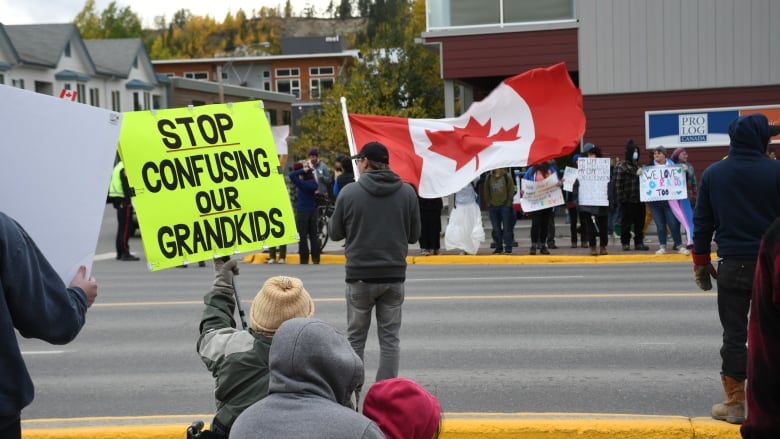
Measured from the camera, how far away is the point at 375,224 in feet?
25.1

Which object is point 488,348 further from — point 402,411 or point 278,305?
point 402,411

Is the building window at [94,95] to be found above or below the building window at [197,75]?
below

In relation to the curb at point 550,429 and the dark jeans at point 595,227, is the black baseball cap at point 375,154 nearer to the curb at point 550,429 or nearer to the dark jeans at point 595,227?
the curb at point 550,429

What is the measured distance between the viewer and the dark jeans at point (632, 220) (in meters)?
19.4

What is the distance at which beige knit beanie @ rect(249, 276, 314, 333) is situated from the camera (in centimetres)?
419

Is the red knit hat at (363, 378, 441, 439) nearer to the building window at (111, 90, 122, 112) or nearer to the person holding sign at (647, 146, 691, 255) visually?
the person holding sign at (647, 146, 691, 255)

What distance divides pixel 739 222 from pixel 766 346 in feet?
11.2

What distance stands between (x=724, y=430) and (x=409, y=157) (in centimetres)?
1031

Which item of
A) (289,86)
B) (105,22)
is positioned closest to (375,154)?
(289,86)

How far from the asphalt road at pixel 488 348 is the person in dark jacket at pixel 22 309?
406 cm

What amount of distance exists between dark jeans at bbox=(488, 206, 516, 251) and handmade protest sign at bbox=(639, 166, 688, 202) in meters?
2.39

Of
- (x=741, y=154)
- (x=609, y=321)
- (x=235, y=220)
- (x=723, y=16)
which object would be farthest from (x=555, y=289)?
(x=723, y=16)

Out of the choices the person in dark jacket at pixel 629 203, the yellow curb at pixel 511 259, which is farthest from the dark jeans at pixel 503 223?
the person in dark jacket at pixel 629 203

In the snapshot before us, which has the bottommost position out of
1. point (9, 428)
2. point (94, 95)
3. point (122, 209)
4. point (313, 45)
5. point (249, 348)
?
point (122, 209)
